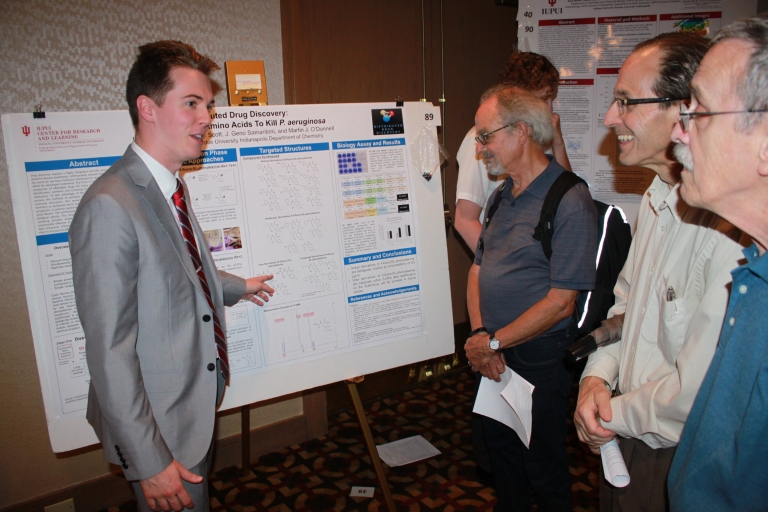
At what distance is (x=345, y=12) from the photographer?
9.66 ft

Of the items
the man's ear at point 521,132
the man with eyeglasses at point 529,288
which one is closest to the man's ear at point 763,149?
the man with eyeglasses at point 529,288

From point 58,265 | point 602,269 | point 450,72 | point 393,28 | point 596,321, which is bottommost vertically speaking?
point 596,321

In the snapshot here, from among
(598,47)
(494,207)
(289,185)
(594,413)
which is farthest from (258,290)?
(598,47)

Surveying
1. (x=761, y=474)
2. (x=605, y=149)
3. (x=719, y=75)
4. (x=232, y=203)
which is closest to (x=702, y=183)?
(x=719, y=75)

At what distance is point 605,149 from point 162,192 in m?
2.42

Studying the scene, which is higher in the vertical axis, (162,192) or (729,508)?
(162,192)

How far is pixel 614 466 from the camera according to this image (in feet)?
3.94

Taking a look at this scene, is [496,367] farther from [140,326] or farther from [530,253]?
[140,326]

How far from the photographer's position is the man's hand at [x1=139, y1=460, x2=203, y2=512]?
137 centimetres

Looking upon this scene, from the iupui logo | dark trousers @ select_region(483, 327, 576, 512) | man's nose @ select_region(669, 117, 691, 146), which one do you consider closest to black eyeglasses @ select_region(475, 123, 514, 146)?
the iupui logo

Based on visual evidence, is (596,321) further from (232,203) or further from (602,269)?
(232,203)

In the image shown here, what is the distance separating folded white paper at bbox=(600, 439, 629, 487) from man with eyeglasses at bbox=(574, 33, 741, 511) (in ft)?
Answer: 0.07

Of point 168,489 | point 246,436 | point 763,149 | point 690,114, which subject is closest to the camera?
point 763,149

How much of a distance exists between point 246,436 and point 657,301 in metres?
2.03
